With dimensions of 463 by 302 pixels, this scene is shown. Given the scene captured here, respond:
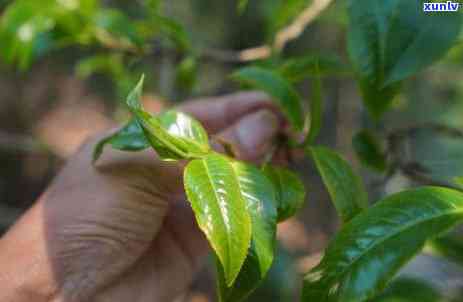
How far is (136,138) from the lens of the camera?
1.63 feet

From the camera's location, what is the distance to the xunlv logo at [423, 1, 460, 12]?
0.43 metres

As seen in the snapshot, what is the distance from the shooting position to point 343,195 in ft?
1.55

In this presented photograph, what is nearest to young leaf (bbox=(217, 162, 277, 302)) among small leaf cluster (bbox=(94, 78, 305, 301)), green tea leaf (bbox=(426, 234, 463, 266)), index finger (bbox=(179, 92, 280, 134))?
small leaf cluster (bbox=(94, 78, 305, 301))

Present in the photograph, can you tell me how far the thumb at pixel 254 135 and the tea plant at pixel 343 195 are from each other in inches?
8.2

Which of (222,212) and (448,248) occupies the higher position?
(222,212)

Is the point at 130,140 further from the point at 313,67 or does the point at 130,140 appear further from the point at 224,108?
the point at 224,108

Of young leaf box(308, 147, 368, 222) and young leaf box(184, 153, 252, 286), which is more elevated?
young leaf box(184, 153, 252, 286)

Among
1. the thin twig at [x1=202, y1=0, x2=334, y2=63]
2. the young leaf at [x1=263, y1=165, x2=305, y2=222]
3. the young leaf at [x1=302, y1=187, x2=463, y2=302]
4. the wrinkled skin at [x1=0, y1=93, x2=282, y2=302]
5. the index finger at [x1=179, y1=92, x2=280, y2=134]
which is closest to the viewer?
the young leaf at [x1=302, y1=187, x2=463, y2=302]

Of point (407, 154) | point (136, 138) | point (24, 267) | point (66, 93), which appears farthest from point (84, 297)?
point (66, 93)

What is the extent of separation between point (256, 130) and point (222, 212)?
1.43ft

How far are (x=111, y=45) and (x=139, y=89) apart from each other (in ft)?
1.96

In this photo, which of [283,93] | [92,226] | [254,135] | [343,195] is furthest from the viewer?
[254,135]

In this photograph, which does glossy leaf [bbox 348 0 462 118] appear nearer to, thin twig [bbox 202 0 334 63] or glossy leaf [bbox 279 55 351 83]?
glossy leaf [bbox 279 55 351 83]

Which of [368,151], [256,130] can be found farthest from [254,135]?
[368,151]
